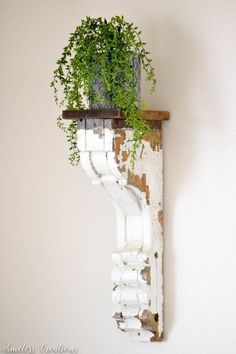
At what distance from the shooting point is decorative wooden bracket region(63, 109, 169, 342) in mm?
1832

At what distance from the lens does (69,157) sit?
2195 millimetres

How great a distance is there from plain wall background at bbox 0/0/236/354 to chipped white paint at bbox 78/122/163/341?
50 mm

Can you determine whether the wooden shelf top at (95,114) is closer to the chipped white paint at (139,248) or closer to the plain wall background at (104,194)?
the chipped white paint at (139,248)

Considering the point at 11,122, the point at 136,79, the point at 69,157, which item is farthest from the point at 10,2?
Answer: the point at 136,79

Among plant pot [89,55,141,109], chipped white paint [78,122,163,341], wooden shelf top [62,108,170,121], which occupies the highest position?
plant pot [89,55,141,109]

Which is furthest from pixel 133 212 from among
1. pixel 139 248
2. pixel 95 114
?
pixel 95 114

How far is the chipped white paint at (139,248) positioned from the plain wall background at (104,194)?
0.05 meters

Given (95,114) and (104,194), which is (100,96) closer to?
(95,114)

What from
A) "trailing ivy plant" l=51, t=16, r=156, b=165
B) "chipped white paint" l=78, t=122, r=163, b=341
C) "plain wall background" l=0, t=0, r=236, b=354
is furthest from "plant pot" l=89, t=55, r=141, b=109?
"plain wall background" l=0, t=0, r=236, b=354

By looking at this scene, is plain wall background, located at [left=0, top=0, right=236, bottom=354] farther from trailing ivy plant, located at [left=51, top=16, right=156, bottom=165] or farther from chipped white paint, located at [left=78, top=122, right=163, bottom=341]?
trailing ivy plant, located at [left=51, top=16, right=156, bottom=165]

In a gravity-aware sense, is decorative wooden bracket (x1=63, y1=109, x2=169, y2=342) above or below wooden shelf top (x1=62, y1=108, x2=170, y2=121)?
below

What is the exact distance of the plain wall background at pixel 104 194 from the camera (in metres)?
1.96

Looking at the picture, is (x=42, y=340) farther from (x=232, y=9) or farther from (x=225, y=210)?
(x=232, y=9)

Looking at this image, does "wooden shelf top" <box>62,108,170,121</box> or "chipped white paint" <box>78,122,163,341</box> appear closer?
"wooden shelf top" <box>62,108,170,121</box>
